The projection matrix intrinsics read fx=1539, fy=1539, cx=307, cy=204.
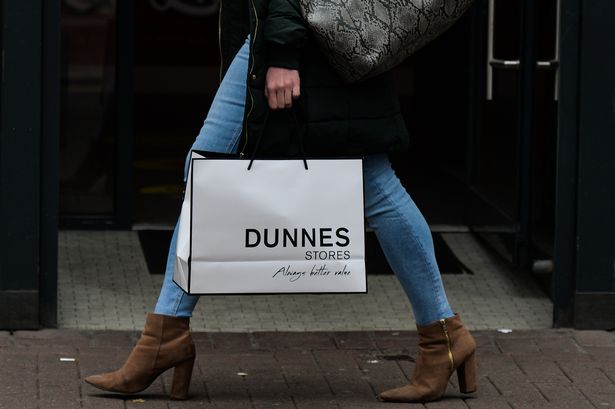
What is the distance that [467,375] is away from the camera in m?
5.18

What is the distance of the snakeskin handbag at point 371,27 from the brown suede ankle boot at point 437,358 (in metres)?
0.90

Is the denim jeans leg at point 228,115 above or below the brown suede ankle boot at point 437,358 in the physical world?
above

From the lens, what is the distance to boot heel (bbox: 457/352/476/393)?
204 inches

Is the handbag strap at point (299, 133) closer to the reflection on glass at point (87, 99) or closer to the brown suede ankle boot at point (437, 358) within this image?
the brown suede ankle boot at point (437, 358)

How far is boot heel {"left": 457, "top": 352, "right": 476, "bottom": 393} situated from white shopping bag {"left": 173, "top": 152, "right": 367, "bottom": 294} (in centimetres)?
59

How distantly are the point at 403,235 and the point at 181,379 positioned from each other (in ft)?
2.87

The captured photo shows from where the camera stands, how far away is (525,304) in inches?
269

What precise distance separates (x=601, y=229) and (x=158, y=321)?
2029 mm

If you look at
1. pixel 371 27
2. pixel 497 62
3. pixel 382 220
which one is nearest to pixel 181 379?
pixel 382 220

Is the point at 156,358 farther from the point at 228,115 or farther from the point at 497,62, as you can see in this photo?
the point at 497,62

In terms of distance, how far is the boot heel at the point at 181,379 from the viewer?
16.7ft

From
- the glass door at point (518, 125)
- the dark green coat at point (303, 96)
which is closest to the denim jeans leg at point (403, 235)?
the dark green coat at point (303, 96)

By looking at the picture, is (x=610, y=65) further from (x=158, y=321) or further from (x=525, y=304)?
(x=158, y=321)

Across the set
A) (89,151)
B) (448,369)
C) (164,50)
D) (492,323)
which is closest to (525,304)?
(492,323)
